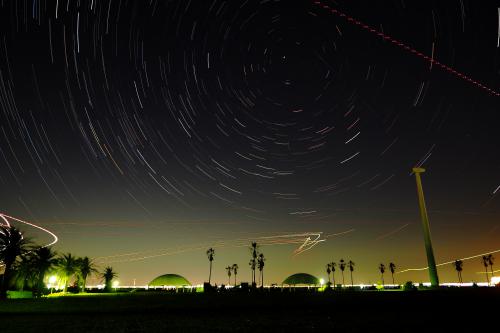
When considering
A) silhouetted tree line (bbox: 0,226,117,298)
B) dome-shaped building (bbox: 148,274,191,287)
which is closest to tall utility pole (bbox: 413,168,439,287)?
silhouetted tree line (bbox: 0,226,117,298)

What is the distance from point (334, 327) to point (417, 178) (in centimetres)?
6072

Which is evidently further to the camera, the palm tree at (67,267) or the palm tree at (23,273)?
the palm tree at (67,267)

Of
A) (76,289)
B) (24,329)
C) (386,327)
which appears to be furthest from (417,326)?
(76,289)

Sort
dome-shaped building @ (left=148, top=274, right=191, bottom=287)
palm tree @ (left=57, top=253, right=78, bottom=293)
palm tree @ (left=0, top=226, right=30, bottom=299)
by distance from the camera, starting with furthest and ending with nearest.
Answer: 1. dome-shaped building @ (left=148, top=274, right=191, bottom=287)
2. palm tree @ (left=57, top=253, right=78, bottom=293)
3. palm tree @ (left=0, top=226, right=30, bottom=299)

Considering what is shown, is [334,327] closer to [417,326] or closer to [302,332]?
[302,332]

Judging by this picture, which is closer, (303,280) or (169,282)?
(169,282)

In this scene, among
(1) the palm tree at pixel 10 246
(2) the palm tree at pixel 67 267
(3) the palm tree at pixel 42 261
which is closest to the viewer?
(1) the palm tree at pixel 10 246

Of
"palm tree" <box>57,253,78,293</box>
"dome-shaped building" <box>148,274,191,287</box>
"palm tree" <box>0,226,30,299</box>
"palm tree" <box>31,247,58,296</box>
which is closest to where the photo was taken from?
Result: "palm tree" <box>0,226,30,299</box>

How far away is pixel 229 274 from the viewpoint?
6176 inches

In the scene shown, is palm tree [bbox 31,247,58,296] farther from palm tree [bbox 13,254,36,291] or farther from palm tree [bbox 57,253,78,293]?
palm tree [bbox 57,253,78,293]

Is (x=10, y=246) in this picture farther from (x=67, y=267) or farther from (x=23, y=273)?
(x=67, y=267)

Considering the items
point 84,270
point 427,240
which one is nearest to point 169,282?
point 84,270

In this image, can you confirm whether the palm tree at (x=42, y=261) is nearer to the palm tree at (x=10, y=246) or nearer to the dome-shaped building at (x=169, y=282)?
the palm tree at (x=10, y=246)

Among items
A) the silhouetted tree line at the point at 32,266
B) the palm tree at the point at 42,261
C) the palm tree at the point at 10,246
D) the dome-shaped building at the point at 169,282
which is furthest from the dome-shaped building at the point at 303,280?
the palm tree at the point at 10,246
